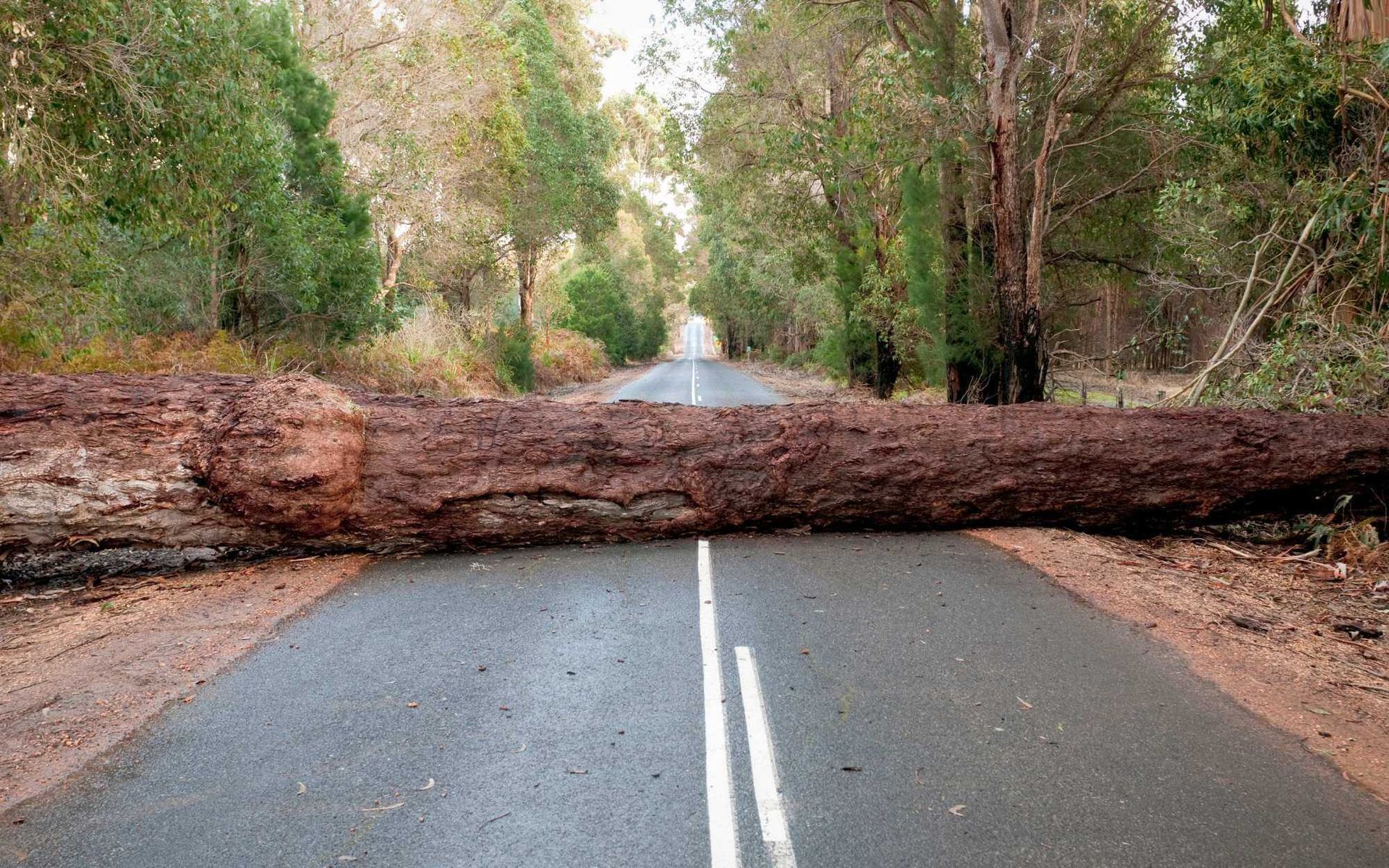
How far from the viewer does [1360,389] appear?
8.76m

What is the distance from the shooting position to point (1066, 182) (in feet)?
52.4

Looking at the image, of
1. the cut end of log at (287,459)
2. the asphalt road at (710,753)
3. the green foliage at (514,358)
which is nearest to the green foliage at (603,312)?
the green foliage at (514,358)

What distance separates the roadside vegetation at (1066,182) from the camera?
9.58 meters

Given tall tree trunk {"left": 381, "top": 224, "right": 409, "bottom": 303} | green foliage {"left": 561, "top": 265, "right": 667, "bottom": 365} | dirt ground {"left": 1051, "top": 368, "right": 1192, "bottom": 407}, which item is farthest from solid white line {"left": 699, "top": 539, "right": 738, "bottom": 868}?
green foliage {"left": 561, "top": 265, "right": 667, "bottom": 365}

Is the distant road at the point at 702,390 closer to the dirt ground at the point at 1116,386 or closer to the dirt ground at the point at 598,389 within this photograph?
the dirt ground at the point at 598,389

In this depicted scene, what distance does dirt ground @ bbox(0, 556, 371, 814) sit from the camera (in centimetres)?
402

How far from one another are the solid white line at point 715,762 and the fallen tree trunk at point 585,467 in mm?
2412

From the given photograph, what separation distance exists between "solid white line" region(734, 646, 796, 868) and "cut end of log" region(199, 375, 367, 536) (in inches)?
153

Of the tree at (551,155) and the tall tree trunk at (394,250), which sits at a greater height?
the tree at (551,155)

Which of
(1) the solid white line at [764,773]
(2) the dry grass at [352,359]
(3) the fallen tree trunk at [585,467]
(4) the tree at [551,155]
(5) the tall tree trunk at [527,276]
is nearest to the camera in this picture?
(1) the solid white line at [764,773]

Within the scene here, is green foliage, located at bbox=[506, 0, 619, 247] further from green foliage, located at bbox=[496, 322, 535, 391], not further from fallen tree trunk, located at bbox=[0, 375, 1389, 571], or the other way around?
fallen tree trunk, located at bbox=[0, 375, 1389, 571]

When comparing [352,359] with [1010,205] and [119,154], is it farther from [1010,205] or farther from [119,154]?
[1010,205]

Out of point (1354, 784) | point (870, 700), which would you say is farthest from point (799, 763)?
point (1354, 784)

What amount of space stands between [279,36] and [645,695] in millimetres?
15354
